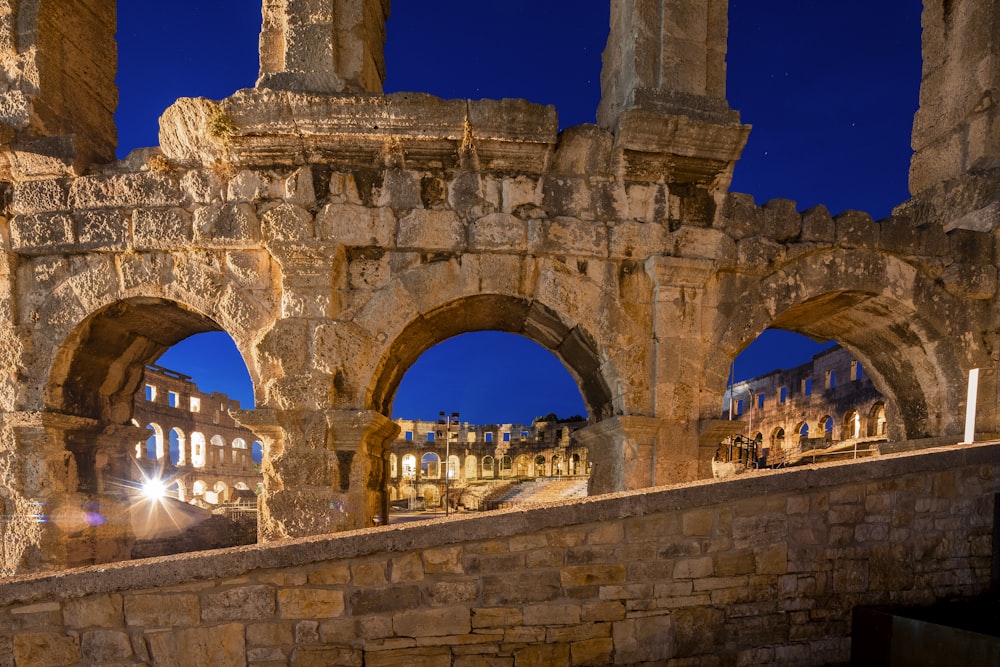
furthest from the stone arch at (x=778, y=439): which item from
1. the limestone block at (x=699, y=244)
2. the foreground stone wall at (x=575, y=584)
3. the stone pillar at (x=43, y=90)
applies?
the stone pillar at (x=43, y=90)

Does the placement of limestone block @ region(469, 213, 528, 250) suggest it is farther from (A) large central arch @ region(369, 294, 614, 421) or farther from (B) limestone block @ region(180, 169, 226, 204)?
(B) limestone block @ region(180, 169, 226, 204)

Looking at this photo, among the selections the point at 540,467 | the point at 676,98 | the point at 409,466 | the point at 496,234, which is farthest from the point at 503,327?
the point at 409,466

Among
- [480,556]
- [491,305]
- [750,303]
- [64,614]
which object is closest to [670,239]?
[750,303]

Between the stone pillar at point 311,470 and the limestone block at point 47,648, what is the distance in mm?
2007

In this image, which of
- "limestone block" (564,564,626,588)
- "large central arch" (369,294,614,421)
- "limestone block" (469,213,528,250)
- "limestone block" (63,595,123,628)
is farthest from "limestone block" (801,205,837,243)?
"limestone block" (63,595,123,628)

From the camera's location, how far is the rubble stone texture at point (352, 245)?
4.78 metres

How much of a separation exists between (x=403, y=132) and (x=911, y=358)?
A: 19.8 ft

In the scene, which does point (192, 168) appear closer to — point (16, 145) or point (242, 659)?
point (16, 145)

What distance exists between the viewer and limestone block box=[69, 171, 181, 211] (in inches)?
196

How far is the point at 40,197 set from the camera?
5.05 meters

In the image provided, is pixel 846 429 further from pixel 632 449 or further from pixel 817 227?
pixel 632 449

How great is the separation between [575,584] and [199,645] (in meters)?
1.80

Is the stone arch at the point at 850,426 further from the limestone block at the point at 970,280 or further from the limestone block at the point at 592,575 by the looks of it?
the limestone block at the point at 592,575

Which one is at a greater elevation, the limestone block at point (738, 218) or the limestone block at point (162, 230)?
the limestone block at point (738, 218)
